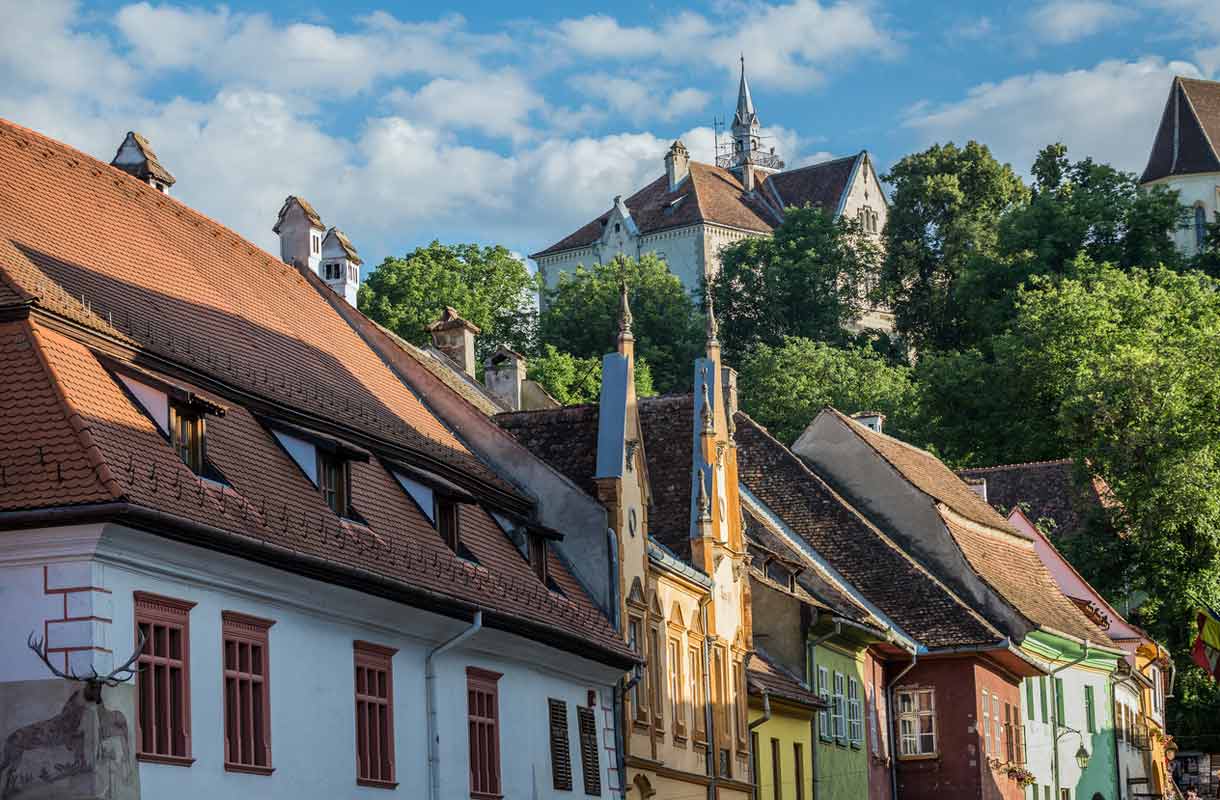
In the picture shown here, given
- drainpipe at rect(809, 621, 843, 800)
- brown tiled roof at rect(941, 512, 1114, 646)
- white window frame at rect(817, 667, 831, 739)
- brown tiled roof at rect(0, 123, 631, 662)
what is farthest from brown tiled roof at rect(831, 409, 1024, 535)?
brown tiled roof at rect(0, 123, 631, 662)

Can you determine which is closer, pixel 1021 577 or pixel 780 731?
pixel 780 731

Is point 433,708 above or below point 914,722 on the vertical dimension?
below

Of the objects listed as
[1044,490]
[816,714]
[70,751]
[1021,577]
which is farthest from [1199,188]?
[70,751]

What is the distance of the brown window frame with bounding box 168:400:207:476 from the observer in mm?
21344

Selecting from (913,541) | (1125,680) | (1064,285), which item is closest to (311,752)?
(913,541)

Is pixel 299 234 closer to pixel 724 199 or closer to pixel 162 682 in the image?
pixel 162 682

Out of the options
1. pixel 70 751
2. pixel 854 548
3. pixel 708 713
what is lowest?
pixel 70 751

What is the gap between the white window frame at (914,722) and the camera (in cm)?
4888

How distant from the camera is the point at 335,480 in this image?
24.9 m

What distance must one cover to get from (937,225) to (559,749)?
91733 mm

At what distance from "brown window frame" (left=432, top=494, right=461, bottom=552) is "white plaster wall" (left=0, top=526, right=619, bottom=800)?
123 cm

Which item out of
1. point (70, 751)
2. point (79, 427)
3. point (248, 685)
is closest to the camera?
point (70, 751)

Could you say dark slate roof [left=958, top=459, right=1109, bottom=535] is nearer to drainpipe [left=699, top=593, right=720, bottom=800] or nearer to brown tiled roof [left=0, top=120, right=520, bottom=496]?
drainpipe [left=699, top=593, right=720, bottom=800]

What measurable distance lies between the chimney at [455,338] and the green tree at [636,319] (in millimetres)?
61429
